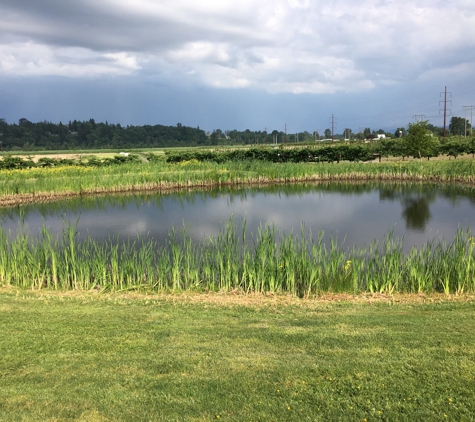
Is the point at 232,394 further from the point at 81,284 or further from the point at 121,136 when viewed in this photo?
the point at 121,136

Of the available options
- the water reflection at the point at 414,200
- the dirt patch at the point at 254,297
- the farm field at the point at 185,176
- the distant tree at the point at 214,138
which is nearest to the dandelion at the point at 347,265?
the dirt patch at the point at 254,297

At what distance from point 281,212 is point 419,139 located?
668 inches

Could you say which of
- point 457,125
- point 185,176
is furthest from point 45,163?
point 457,125

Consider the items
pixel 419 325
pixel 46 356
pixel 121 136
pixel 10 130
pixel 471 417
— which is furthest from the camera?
pixel 121 136

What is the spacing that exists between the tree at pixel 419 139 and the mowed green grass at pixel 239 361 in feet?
78.7

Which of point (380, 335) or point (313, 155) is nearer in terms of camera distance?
point (380, 335)

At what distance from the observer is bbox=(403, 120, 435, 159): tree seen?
88.9 ft

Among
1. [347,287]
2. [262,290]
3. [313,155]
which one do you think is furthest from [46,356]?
[313,155]

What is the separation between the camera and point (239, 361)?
3.79 meters

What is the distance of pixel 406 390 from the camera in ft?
10.5

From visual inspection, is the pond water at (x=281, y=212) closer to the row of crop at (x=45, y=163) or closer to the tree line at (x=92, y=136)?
the row of crop at (x=45, y=163)

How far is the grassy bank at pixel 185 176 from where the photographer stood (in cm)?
1927

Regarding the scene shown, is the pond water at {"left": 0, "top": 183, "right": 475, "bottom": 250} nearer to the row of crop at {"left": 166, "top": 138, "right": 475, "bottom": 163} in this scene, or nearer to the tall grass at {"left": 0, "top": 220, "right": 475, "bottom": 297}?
the tall grass at {"left": 0, "top": 220, "right": 475, "bottom": 297}

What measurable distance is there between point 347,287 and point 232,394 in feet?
11.6
